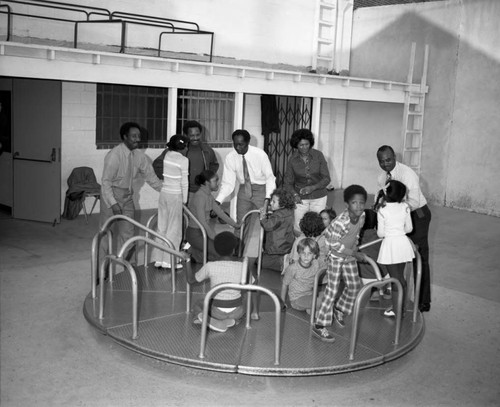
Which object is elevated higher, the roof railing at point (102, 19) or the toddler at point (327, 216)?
the roof railing at point (102, 19)

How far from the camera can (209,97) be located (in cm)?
1401

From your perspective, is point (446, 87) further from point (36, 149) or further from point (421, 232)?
point (36, 149)

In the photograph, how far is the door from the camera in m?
11.3

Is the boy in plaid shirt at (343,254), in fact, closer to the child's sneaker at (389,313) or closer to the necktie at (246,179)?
the child's sneaker at (389,313)

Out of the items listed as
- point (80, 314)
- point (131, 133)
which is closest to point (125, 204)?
point (131, 133)

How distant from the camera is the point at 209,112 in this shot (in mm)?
14070

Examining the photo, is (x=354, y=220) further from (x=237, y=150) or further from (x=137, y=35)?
(x=137, y=35)

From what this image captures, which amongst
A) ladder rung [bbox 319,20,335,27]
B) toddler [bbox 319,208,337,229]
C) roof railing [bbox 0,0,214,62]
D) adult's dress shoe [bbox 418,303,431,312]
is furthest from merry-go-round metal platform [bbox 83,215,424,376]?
ladder rung [bbox 319,20,335,27]

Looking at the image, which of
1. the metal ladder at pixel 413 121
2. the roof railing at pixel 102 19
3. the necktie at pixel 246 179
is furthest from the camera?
the metal ladder at pixel 413 121

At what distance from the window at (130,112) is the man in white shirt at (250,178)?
171 inches

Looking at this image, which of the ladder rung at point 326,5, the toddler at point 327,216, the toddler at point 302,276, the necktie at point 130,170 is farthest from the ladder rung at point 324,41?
the toddler at point 302,276

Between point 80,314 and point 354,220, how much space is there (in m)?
3.03

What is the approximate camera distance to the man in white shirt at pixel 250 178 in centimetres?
875

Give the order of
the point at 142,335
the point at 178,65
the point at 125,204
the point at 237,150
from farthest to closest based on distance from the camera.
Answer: the point at 178,65 < the point at 237,150 < the point at 125,204 < the point at 142,335
